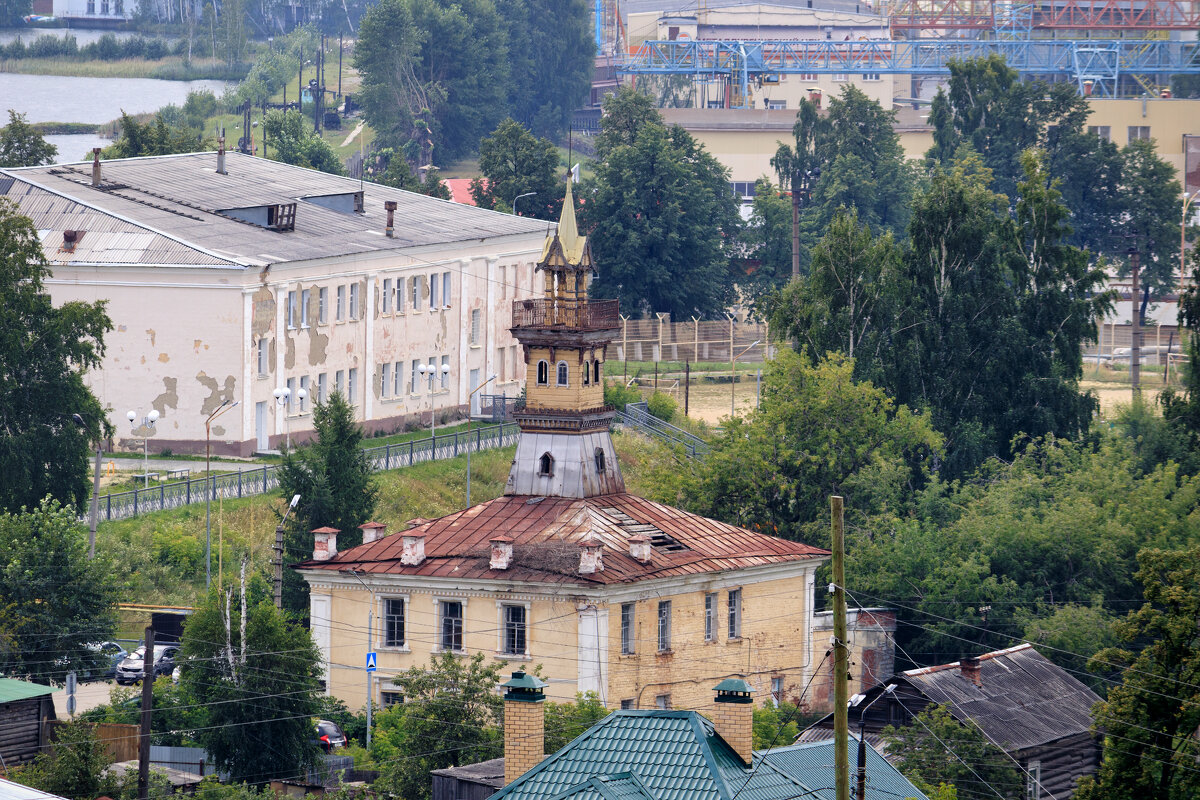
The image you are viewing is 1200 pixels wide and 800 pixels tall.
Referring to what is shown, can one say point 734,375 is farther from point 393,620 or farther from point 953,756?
point 953,756

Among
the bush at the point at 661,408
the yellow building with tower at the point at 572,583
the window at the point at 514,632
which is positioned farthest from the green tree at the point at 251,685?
the bush at the point at 661,408

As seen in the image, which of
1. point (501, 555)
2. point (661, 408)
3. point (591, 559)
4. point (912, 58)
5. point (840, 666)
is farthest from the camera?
point (912, 58)

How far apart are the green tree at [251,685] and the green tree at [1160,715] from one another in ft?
66.8

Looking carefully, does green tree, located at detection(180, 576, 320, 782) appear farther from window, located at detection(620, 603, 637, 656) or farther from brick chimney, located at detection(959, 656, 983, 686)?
brick chimney, located at detection(959, 656, 983, 686)

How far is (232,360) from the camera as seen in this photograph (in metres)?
90.1

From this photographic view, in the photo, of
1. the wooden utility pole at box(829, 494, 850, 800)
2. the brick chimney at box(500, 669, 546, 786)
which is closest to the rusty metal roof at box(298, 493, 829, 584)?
the brick chimney at box(500, 669, 546, 786)

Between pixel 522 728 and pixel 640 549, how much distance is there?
2388 centimetres

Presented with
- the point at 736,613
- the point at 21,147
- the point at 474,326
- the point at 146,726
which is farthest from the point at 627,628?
the point at 21,147

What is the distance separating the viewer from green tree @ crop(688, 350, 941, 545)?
7819 cm

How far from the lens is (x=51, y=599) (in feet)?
220

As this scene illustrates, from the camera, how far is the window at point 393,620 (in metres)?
65.6

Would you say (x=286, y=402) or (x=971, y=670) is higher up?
(x=286, y=402)

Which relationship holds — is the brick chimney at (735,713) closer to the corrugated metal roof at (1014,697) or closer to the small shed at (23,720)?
the corrugated metal roof at (1014,697)

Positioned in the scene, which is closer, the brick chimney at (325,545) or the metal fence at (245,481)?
the brick chimney at (325,545)
